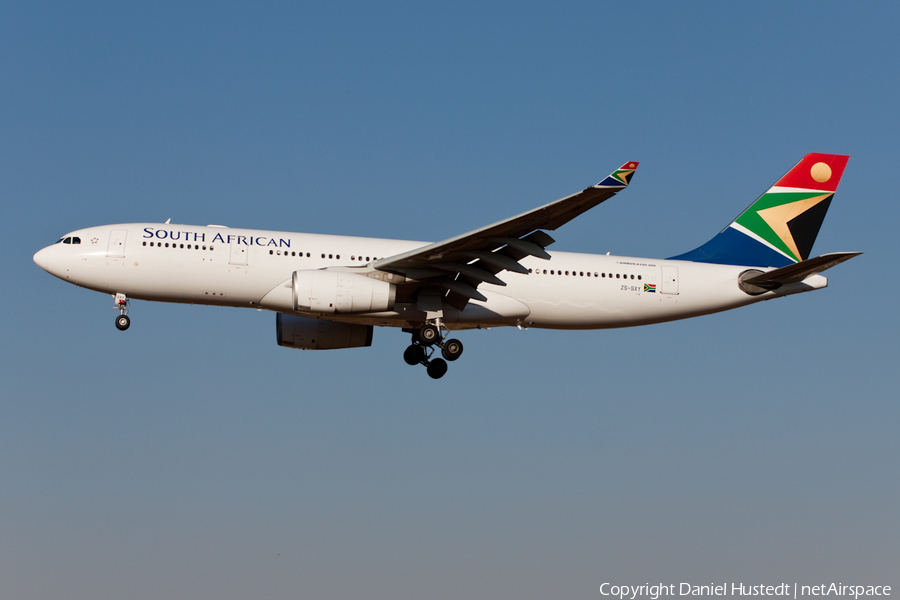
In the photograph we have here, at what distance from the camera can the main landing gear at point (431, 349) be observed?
2903 centimetres

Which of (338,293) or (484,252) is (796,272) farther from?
(338,293)

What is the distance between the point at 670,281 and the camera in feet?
99.3

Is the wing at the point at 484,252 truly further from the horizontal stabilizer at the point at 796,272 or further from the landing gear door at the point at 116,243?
the horizontal stabilizer at the point at 796,272

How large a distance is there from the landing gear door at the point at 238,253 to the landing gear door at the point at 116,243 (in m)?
3.13

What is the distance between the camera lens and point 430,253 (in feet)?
86.4

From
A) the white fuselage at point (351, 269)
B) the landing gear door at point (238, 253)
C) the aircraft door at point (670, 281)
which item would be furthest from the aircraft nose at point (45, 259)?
the aircraft door at point (670, 281)

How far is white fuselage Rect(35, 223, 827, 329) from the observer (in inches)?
1083

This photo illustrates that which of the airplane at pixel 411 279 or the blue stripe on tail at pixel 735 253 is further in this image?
the blue stripe on tail at pixel 735 253

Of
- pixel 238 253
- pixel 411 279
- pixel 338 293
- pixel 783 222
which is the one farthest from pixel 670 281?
pixel 238 253

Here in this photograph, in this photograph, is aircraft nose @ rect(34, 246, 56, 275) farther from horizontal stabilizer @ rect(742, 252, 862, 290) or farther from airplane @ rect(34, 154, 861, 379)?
horizontal stabilizer @ rect(742, 252, 862, 290)

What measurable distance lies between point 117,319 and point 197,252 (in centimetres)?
328

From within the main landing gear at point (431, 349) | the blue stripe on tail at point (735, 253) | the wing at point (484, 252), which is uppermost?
the blue stripe on tail at point (735, 253)

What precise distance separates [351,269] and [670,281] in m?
10.0

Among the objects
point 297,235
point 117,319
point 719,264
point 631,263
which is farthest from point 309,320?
point 719,264
